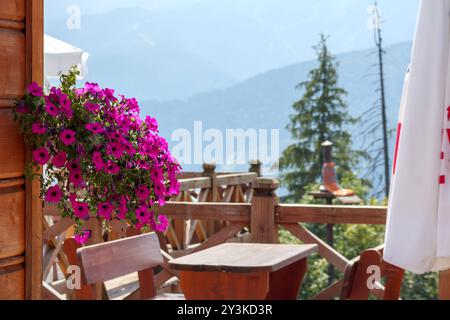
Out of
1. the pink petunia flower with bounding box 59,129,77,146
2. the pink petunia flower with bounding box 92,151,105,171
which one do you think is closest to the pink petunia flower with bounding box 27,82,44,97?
the pink petunia flower with bounding box 59,129,77,146

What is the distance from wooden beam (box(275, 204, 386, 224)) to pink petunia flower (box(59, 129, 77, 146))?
113 inches

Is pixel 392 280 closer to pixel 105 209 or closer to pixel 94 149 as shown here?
pixel 105 209

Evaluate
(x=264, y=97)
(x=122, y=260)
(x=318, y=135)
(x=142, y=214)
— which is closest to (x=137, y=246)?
(x=122, y=260)

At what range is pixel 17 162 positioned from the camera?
8.04 feet

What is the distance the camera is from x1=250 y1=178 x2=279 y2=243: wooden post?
5324 mm

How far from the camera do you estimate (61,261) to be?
288 inches

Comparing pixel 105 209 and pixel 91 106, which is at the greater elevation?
pixel 91 106

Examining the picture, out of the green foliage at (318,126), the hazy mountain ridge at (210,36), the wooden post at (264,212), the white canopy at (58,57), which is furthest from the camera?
the hazy mountain ridge at (210,36)

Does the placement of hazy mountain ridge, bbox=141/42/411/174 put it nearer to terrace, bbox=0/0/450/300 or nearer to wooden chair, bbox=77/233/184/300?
terrace, bbox=0/0/450/300

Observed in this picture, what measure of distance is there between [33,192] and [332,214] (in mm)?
2976

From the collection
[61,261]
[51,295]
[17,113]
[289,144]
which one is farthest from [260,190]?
[289,144]

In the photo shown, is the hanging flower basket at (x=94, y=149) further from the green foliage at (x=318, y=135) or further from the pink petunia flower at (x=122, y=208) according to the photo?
the green foliage at (x=318, y=135)

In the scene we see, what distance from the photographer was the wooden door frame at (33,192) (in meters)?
2.46

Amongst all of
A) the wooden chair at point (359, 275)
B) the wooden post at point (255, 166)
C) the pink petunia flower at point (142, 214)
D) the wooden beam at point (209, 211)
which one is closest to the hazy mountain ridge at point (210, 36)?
the wooden post at point (255, 166)
